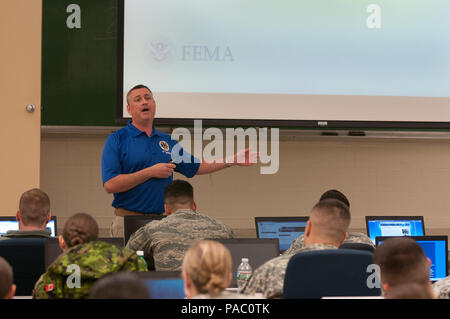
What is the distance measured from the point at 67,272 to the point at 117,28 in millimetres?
3675

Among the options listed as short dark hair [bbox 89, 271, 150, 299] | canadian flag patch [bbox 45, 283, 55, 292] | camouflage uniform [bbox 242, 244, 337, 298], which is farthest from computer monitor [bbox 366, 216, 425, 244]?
short dark hair [bbox 89, 271, 150, 299]

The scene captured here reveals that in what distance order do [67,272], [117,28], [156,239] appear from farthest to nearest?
[117,28]
[156,239]
[67,272]

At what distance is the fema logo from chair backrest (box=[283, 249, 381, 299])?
3631 mm

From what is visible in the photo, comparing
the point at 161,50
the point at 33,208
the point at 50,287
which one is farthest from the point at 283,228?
the point at 50,287

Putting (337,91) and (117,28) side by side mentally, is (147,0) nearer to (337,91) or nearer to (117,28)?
(117,28)

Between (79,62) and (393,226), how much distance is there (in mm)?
3024

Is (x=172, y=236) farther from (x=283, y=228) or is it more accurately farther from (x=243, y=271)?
(x=283, y=228)

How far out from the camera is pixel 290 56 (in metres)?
5.96

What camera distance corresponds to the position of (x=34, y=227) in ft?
12.1

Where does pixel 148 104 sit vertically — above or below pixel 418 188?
above
